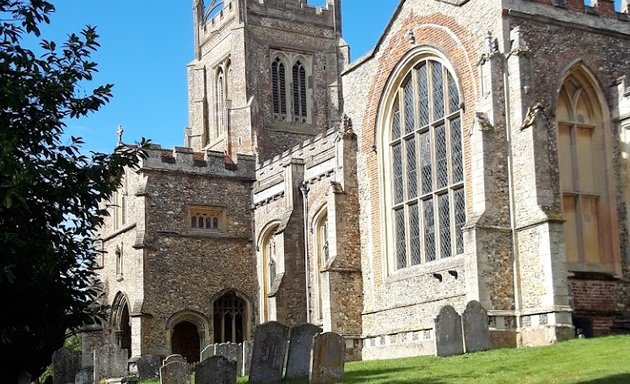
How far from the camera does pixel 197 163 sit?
36.7 metres

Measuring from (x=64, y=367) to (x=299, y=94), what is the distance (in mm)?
25751

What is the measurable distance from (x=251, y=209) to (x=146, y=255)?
175 inches

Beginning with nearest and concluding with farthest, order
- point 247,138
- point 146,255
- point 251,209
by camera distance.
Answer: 1. point 146,255
2. point 251,209
3. point 247,138

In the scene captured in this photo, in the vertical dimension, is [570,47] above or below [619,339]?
above

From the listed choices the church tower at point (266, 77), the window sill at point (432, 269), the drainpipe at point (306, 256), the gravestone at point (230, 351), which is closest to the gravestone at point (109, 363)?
the gravestone at point (230, 351)

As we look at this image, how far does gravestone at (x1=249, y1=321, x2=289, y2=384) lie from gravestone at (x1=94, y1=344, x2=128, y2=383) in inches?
316

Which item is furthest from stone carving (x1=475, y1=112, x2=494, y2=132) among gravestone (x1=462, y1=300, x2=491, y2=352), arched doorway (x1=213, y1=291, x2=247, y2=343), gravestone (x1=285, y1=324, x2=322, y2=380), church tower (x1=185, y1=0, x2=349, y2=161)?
church tower (x1=185, y1=0, x2=349, y2=161)

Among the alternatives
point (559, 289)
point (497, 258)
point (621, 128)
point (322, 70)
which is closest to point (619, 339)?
point (559, 289)

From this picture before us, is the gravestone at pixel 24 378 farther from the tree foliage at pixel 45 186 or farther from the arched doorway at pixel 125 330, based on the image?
the arched doorway at pixel 125 330

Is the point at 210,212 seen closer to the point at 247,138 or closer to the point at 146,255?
the point at 146,255

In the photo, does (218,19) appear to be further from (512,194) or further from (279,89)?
(512,194)

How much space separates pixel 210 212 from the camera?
36.7m

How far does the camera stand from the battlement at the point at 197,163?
35.8 metres

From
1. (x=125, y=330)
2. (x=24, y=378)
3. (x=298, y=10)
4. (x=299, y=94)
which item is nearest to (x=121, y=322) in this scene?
(x=125, y=330)
